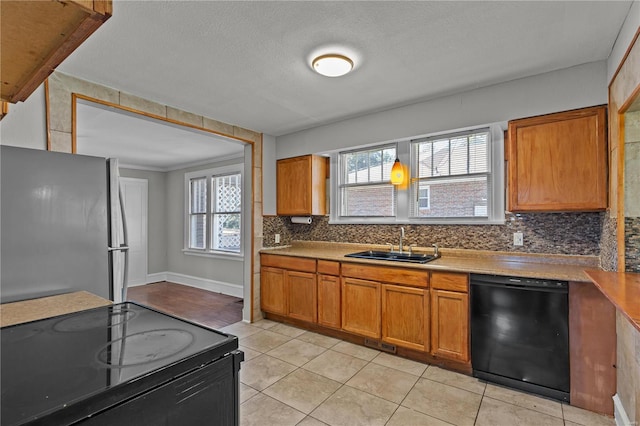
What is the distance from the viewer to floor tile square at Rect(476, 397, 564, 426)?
2.00 meters

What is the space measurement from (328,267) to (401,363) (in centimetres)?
117

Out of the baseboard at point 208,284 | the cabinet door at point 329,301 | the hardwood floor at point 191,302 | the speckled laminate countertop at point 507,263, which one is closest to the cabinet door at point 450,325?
the speckled laminate countertop at point 507,263

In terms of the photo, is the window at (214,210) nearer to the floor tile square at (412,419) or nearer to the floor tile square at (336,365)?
the floor tile square at (336,365)

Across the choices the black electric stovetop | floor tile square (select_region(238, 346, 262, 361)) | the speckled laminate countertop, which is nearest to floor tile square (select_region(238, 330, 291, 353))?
floor tile square (select_region(238, 346, 262, 361))

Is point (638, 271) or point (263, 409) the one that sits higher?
point (638, 271)

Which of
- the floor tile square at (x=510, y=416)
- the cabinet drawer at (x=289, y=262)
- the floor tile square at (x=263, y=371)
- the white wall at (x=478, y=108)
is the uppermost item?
the white wall at (x=478, y=108)

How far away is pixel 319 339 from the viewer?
339cm

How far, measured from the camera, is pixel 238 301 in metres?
5.12

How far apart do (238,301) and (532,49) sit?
4.85 metres

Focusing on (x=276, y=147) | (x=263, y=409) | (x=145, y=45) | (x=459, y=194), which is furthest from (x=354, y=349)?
(x=145, y=45)

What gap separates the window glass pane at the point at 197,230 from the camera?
6234 millimetres

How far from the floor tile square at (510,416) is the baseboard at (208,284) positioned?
412 cm

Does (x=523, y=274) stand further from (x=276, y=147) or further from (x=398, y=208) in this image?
(x=276, y=147)

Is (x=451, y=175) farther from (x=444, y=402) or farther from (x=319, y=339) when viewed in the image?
(x=319, y=339)
